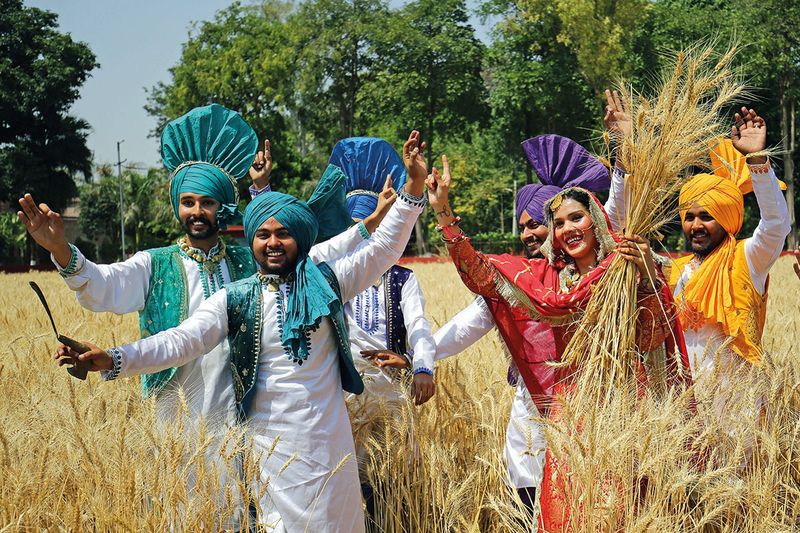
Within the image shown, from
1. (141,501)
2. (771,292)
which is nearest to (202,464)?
(141,501)

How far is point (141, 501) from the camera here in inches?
96.8

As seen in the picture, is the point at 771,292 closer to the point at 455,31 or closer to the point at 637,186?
the point at 637,186

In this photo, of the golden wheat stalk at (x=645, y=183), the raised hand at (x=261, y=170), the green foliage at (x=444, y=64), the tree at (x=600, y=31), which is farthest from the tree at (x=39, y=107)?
the golden wheat stalk at (x=645, y=183)

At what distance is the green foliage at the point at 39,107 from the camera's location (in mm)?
32531

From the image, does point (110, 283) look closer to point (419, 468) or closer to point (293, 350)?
point (293, 350)

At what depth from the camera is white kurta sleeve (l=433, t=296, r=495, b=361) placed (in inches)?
137

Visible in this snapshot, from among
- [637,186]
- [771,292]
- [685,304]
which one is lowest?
[771,292]

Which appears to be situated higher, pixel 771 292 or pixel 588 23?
pixel 588 23

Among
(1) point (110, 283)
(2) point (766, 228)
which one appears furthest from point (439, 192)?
Result: (2) point (766, 228)

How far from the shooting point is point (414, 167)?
10.3 feet

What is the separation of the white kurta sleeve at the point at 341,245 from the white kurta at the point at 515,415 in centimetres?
55

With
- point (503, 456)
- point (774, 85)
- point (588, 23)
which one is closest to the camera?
point (503, 456)

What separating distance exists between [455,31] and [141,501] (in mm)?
30521

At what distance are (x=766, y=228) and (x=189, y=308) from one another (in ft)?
8.34
